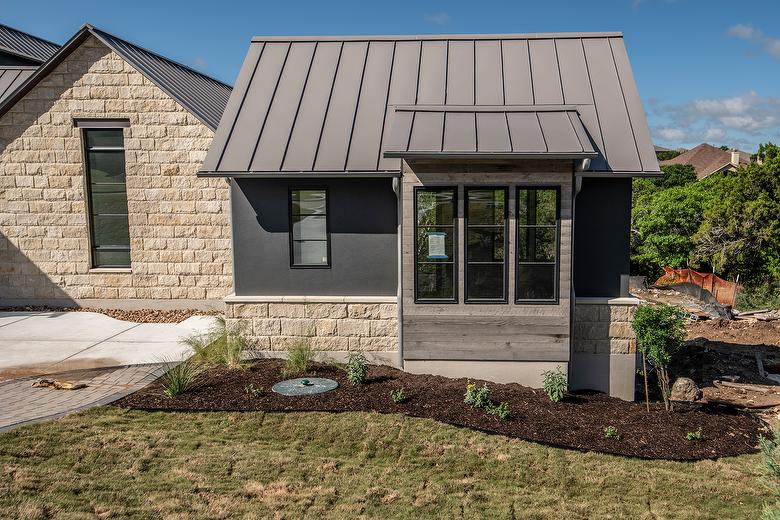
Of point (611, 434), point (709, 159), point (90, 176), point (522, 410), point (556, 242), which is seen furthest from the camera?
point (709, 159)

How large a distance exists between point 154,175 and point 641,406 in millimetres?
10999

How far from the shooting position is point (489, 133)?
934 centimetres

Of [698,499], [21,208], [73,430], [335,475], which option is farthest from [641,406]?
[21,208]

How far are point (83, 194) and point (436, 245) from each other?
9005 mm

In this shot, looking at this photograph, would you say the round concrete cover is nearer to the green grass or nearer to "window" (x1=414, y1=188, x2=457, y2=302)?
the green grass

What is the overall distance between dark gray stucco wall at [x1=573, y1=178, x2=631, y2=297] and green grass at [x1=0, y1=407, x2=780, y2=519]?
133 inches

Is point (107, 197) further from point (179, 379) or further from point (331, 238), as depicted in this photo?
point (179, 379)

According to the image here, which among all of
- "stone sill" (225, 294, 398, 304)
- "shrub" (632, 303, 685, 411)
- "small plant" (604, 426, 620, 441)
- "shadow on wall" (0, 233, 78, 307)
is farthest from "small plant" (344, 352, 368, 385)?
"shadow on wall" (0, 233, 78, 307)

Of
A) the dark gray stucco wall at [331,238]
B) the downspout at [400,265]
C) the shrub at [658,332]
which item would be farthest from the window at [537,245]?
the dark gray stucco wall at [331,238]

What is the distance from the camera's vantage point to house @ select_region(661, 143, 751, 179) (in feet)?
210

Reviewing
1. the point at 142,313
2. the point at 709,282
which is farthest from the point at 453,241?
the point at 709,282

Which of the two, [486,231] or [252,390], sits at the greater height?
[486,231]

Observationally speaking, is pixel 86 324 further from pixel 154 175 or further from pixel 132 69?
pixel 132 69

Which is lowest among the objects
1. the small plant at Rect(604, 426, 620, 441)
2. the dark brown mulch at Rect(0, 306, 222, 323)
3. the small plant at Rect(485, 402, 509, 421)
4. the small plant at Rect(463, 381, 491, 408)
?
the small plant at Rect(604, 426, 620, 441)
